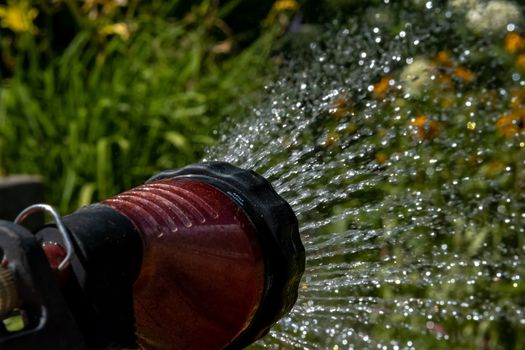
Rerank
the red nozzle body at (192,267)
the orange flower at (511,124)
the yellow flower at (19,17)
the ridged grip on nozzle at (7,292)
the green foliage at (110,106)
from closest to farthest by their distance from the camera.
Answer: the ridged grip on nozzle at (7,292) → the red nozzle body at (192,267) → the orange flower at (511,124) → the green foliage at (110,106) → the yellow flower at (19,17)

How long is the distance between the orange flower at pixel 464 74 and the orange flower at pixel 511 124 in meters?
0.14

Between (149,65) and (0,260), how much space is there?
352 centimetres

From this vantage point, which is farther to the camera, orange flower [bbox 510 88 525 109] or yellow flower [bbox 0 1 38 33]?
yellow flower [bbox 0 1 38 33]

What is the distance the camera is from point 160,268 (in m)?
0.87

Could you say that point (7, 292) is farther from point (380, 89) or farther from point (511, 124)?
point (511, 124)

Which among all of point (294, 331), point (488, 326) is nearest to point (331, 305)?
point (294, 331)

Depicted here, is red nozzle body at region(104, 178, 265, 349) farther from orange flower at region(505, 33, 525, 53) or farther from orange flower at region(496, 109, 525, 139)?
orange flower at region(505, 33, 525, 53)

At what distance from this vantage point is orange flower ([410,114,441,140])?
2141 millimetres

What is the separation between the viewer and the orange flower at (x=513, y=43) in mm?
2669

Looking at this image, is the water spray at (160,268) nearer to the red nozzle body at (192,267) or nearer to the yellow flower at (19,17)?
the red nozzle body at (192,267)

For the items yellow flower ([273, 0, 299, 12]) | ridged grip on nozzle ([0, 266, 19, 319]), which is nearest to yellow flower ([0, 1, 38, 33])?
yellow flower ([273, 0, 299, 12])

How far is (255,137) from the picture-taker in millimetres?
1653

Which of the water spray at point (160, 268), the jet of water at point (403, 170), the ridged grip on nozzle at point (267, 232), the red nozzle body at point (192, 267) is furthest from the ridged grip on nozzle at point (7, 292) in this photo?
the jet of water at point (403, 170)

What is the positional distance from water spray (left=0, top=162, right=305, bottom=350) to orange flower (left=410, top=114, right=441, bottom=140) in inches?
46.6
